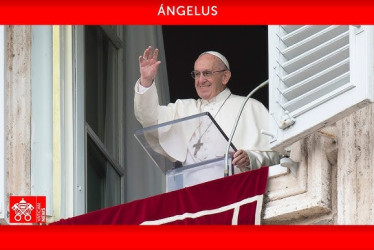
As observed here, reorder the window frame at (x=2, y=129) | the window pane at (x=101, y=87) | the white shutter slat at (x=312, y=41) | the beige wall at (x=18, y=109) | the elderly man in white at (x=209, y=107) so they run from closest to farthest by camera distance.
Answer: the white shutter slat at (x=312, y=41)
the window frame at (x=2, y=129)
the beige wall at (x=18, y=109)
the elderly man in white at (x=209, y=107)
the window pane at (x=101, y=87)

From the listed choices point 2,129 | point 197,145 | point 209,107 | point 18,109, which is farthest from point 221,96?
point 2,129

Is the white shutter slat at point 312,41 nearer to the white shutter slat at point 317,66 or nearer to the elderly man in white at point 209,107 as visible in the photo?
the white shutter slat at point 317,66

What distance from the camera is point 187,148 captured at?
12586mm

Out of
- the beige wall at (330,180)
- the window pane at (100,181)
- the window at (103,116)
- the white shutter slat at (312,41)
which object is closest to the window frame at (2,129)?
the window at (103,116)

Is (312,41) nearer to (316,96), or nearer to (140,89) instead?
(316,96)

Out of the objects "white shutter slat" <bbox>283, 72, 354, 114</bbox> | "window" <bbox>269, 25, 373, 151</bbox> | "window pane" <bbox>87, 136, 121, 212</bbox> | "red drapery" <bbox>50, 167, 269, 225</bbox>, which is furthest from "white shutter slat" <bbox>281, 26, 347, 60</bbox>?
"window pane" <bbox>87, 136, 121, 212</bbox>

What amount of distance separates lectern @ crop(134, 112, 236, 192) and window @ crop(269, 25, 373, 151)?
1.89 feet

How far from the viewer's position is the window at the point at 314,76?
11484 millimetres

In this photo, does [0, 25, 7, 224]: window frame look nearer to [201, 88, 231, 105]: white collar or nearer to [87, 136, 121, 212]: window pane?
[87, 136, 121, 212]: window pane

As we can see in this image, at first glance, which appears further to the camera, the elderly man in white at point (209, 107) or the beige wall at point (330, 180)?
the elderly man in white at point (209, 107)

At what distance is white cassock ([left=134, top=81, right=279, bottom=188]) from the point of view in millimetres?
12430

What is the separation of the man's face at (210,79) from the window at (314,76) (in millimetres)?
994

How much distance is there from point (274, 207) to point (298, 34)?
0.71 meters

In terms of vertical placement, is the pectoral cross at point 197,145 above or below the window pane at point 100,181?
below
